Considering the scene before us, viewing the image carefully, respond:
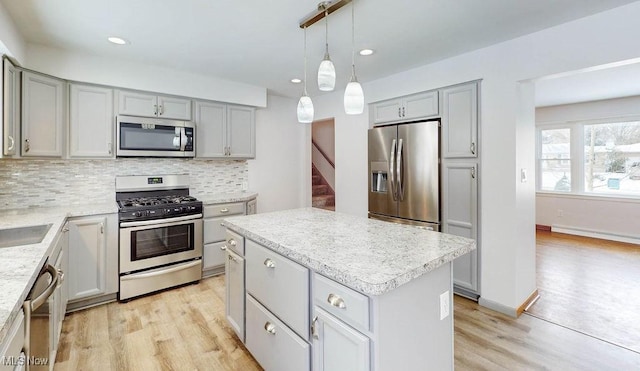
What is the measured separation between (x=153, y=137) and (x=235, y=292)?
2.06 metres

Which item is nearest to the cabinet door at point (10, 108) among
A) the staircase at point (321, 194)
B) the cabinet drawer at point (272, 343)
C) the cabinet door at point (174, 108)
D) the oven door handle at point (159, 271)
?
the cabinet door at point (174, 108)

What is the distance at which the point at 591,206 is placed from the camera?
5.32 meters

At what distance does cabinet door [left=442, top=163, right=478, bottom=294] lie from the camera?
9.59ft

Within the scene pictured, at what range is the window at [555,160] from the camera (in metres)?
5.67

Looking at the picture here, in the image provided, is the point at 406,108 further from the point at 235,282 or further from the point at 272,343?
the point at 272,343

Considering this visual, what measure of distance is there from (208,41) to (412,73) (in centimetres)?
214

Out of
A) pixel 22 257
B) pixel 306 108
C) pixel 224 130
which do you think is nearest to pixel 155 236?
pixel 224 130

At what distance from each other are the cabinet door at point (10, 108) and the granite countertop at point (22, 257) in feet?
1.78

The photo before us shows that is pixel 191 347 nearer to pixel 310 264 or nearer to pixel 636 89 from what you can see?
pixel 310 264

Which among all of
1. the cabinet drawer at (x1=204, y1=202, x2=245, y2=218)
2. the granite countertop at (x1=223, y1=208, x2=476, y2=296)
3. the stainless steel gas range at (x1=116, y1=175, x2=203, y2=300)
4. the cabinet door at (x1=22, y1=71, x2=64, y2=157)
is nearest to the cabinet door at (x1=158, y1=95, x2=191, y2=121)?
the stainless steel gas range at (x1=116, y1=175, x2=203, y2=300)

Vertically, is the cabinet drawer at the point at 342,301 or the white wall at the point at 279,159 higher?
the white wall at the point at 279,159

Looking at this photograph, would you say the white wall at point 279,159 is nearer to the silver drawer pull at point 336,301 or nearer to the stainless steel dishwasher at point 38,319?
the stainless steel dishwasher at point 38,319

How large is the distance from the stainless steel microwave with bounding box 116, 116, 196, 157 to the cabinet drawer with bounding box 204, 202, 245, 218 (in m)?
0.66

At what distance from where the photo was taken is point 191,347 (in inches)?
88.6
